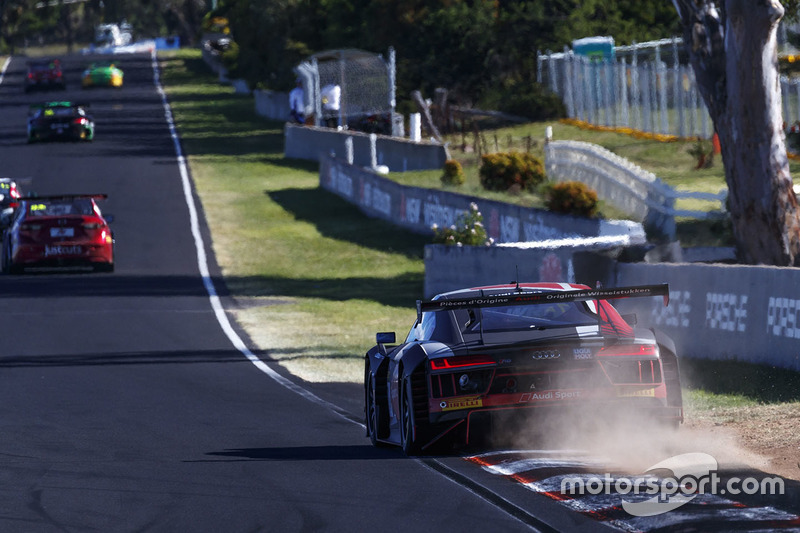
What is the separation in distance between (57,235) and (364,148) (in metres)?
18.4

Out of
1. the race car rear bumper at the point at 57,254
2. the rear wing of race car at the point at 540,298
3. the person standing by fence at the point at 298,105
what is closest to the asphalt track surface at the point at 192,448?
the race car rear bumper at the point at 57,254

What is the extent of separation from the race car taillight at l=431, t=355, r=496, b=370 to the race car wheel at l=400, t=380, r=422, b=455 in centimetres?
26

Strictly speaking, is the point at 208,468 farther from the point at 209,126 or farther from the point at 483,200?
the point at 209,126

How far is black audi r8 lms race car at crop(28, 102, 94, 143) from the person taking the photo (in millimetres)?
57906

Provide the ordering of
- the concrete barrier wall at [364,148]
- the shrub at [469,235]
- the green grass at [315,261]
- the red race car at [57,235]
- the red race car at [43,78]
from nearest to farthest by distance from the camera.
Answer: the green grass at [315,261] → the shrub at [469,235] → the red race car at [57,235] → the concrete barrier wall at [364,148] → the red race car at [43,78]

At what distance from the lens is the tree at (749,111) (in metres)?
19.2

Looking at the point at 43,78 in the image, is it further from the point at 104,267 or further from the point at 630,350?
the point at 630,350

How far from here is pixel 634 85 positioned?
45.5 metres

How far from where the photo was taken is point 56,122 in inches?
2293

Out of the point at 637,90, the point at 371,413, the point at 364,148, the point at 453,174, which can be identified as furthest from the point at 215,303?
the point at 637,90

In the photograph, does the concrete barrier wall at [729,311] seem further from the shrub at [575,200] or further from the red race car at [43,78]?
the red race car at [43,78]

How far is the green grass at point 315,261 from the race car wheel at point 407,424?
3.48 m

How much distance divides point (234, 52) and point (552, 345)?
82.3 metres

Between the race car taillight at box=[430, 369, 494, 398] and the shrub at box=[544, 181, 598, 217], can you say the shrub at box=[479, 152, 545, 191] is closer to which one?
the shrub at box=[544, 181, 598, 217]
